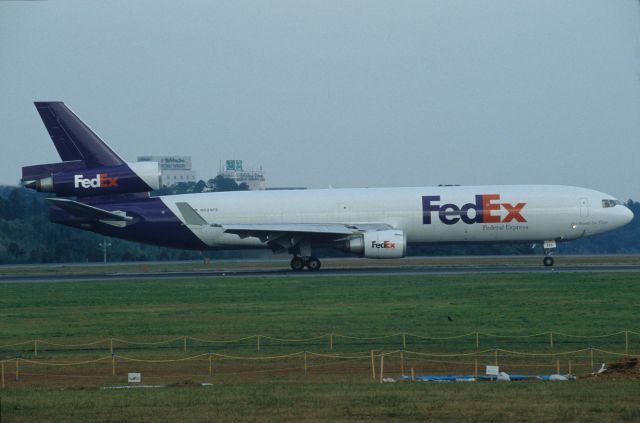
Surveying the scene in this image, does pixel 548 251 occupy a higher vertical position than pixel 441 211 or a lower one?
lower

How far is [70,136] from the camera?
6538 cm

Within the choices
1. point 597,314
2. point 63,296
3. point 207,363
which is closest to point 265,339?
point 207,363

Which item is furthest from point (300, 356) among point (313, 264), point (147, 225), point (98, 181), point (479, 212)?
point (98, 181)

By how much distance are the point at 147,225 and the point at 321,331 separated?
31.3 m

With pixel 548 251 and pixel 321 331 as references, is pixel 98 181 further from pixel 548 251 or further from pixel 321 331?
pixel 321 331

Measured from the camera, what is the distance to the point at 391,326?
3728cm

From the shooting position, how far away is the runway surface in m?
62.3

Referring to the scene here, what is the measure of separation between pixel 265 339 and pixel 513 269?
32658 mm

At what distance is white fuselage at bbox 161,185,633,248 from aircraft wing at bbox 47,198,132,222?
331 centimetres

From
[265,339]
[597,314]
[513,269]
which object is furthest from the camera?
[513,269]

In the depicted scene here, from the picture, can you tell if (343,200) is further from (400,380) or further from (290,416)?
(290,416)

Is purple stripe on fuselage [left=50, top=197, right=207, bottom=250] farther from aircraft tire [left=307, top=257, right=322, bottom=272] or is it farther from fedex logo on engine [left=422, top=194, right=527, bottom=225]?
fedex logo on engine [left=422, top=194, right=527, bottom=225]

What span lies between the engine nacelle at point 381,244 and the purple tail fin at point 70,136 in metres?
17.6

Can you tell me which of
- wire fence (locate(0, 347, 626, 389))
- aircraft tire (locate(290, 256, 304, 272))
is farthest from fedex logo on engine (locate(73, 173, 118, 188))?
wire fence (locate(0, 347, 626, 389))
